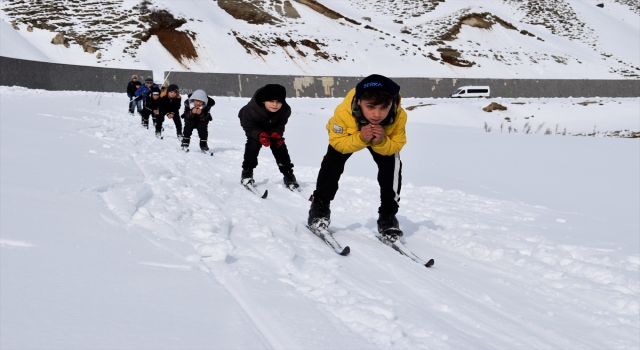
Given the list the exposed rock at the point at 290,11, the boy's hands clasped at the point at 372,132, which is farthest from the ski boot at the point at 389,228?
the exposed rock at the point at 290,11

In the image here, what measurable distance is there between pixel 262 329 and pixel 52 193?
9.07 ft

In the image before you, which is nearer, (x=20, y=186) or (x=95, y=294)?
(x=95, y=294)

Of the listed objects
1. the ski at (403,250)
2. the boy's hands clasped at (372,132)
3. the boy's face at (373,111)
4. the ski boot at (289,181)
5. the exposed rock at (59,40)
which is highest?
the exposed rock at (59,40)

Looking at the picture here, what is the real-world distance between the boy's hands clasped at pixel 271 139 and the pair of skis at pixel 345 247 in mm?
2769

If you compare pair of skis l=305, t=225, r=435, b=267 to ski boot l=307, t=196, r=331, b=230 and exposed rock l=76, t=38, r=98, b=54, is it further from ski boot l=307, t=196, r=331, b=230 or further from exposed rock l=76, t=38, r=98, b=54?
exposed rock l=76, t=38, r=98, b=54

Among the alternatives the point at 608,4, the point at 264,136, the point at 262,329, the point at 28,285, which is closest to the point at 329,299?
the point at 262,329

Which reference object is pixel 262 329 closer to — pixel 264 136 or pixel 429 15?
pixel 264 136

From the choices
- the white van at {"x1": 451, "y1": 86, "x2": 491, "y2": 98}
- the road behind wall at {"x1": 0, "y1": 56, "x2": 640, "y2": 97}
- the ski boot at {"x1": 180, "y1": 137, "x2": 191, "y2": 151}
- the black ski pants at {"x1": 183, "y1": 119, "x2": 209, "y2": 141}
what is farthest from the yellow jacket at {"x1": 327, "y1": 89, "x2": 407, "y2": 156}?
the white van at {"x1": 451, "y1": 86, "x2": 491, "y2": 98}

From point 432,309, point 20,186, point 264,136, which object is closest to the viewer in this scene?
point 432,309

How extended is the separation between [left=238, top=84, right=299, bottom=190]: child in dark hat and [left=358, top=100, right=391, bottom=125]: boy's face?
10.8ft

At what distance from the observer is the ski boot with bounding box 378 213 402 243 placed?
5.05 metres

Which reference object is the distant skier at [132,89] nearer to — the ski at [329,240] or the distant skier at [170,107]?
the distant skier at [170,107]

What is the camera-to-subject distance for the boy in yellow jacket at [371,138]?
4461mm

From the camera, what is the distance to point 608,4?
78188mm
